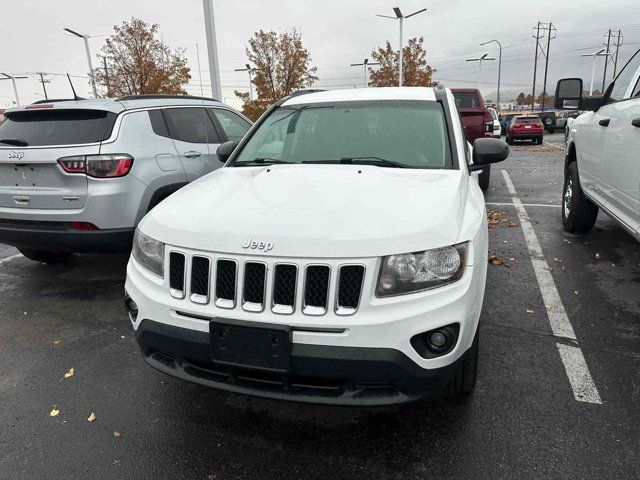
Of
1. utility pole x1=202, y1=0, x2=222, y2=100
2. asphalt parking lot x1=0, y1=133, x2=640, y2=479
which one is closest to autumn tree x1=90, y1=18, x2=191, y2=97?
utility pole x1=202, y1=0, x2=222, y2=100

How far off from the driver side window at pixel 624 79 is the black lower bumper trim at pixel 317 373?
11.7ft

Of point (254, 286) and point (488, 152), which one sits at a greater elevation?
point (488, 152)

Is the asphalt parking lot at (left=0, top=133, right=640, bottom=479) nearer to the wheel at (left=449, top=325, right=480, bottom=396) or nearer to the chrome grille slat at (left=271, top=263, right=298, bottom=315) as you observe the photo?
the wheel at (left=449, top=325, right=480, bottom=396)

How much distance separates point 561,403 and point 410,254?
4.63ft

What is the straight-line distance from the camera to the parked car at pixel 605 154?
361 cm

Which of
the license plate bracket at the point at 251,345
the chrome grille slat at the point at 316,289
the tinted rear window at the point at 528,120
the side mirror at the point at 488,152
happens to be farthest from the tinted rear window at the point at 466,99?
the tinted rear window at the point at 528,120

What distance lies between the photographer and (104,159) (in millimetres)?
3975

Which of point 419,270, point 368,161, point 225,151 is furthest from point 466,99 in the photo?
point 419,270

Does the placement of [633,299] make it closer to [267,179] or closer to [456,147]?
[456,147]

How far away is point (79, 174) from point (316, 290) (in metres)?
2.90

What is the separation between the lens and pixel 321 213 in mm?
2219

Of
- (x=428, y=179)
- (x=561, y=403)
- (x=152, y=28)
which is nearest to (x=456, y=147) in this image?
(x=428, y=179)

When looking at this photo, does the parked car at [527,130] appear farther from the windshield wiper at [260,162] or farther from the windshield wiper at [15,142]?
the windshield wiper at [15,142]

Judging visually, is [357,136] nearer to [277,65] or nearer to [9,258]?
[9,258]
